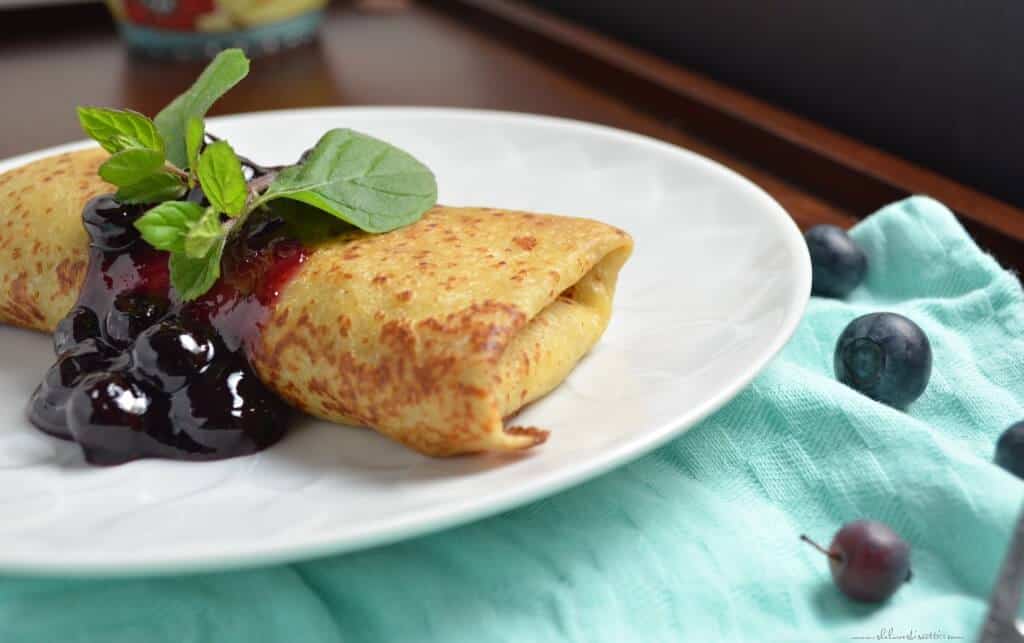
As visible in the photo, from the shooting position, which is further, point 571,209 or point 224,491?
point 571,209

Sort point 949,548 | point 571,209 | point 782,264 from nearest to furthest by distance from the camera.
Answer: point 949,548
point 782,264
point 571,209

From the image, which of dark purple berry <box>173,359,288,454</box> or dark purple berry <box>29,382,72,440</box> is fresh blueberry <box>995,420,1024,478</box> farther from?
dark purple berry <box>29,382,72,440</box>

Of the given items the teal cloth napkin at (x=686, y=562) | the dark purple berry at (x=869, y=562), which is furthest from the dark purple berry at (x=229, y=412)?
the dark purple berry at (x=869, y=562)

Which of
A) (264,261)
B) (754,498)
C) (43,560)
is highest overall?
(264,261)

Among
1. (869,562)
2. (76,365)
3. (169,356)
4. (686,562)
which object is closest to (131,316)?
(76,365)

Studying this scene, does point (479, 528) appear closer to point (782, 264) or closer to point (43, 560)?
point (43, 560)

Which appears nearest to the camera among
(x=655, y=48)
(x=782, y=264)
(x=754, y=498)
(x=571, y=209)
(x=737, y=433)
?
(x=754, y=498)

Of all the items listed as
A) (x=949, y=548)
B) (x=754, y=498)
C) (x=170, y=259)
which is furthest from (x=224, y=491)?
(x=949, y=548)
